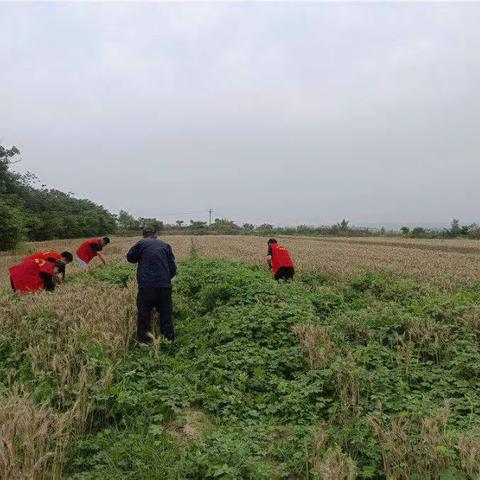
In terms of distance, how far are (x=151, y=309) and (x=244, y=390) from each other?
2432 millimetres

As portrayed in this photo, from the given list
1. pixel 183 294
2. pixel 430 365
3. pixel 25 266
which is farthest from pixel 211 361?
pixel 25 266

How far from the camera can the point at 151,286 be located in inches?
265

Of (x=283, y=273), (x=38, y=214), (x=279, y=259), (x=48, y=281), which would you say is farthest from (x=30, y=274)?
(x=38, y=214)

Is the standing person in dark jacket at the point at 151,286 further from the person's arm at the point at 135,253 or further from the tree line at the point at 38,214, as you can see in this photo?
the tree line at the point at 38,214

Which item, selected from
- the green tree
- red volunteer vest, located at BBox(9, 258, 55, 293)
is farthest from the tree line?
red volunteer vest, located at BBox(9, 258, 55, 293)

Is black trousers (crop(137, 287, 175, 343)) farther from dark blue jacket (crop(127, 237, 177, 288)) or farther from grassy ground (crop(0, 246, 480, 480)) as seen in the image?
grassy ground (crop(0, 246, 480, 480))

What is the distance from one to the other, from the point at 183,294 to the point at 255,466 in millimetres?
6579

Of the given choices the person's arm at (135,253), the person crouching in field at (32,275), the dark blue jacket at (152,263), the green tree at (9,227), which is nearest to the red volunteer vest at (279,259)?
the dark blue jacket at (152,263)

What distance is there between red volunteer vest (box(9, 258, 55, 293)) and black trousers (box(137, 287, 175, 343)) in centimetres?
366

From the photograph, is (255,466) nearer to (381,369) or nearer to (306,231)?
(381,369)

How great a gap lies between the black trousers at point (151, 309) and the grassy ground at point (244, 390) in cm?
25

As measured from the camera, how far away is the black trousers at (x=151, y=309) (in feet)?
22.0

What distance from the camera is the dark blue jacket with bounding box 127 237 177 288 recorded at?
6.76m

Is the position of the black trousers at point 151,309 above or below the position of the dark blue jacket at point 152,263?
below
